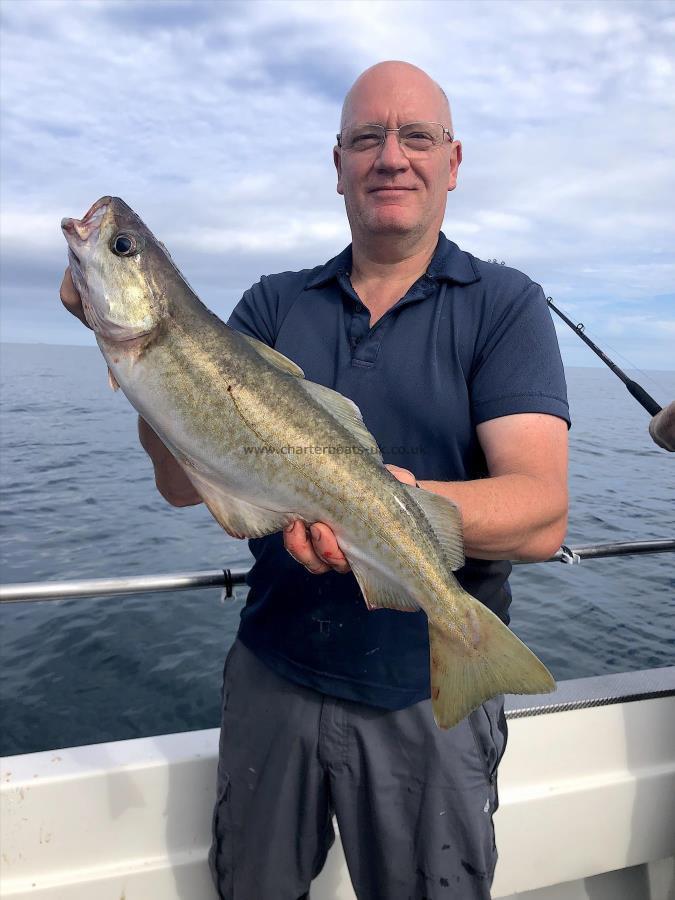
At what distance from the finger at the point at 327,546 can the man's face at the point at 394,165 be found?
1.32m

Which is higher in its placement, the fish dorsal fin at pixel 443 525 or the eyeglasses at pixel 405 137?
the eyeglasses at pixel 405 137

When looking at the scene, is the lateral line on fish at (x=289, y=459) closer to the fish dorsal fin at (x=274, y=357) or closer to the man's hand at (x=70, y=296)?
the fish dorsal fin at (x=274, y=357)

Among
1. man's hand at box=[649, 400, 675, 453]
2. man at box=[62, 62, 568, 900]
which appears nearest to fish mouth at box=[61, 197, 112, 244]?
man at box=[62, 62, 568, 900]

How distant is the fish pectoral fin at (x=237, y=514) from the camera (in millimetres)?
2367

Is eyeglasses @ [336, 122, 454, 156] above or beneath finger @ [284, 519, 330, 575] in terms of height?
above

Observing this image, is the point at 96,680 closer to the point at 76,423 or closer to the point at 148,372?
the point at 148,372

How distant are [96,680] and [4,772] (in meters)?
4.82

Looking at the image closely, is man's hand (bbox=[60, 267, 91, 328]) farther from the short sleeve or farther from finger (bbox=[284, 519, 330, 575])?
the short sleeve

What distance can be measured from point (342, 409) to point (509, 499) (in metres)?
0.68

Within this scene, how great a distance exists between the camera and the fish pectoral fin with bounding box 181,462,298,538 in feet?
7.77

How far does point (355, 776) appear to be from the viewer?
246 cm

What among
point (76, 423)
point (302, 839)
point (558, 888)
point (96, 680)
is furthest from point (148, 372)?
point (76, 423)

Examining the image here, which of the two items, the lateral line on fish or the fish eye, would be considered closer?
the lateral line on fish

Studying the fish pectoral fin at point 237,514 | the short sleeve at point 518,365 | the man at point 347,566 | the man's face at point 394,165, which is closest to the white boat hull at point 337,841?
the man at point 347,566
